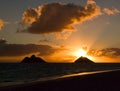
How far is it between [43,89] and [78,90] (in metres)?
1.87

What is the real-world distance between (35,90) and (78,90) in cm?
230

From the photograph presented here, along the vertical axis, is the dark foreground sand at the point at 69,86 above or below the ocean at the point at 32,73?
below

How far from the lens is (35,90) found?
52.2 ft

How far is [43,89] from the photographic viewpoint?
16250 mm

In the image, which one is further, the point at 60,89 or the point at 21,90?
the point at 60,89

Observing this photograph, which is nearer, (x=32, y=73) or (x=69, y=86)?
(x=69, y=86)

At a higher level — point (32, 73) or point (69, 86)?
point (32, 73)

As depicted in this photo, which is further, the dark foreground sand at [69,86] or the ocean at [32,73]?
the ocean at [32,73]

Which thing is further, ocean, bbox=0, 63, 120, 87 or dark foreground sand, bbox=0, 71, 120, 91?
ocean, bbox=0, 63, 120, 87

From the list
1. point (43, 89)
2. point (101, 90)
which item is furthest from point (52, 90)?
point (101, 90)

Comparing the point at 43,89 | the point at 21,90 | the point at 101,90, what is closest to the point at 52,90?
the point at 43,89

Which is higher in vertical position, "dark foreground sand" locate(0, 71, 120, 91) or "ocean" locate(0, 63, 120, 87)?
"ocean" locate(0, 63, 120, 87)

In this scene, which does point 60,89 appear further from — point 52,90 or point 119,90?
point 119,90

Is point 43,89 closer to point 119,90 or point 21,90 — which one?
point 21,90
